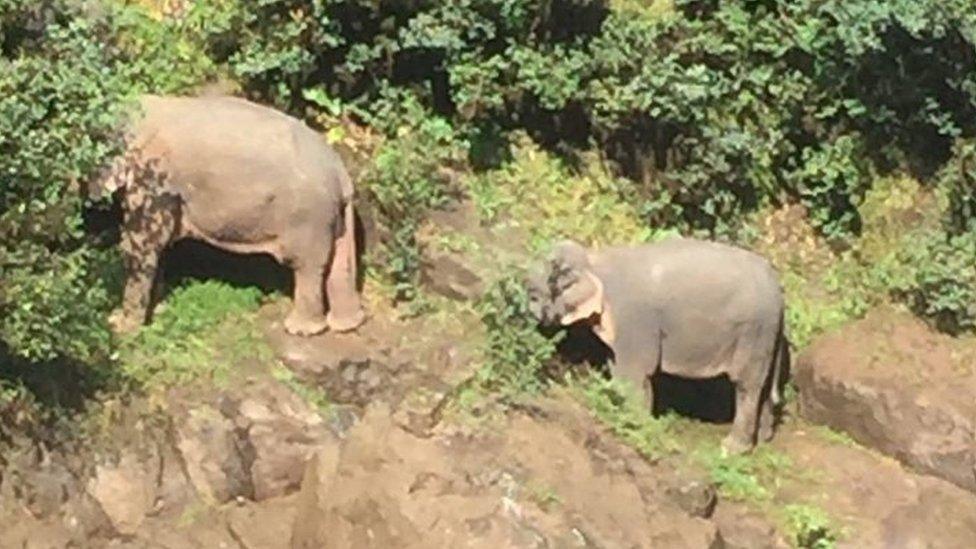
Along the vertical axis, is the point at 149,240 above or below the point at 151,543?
above

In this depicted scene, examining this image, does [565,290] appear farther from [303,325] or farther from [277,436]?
[277,436]

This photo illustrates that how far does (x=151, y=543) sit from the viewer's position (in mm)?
7629

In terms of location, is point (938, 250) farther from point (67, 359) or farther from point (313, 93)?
point (67, 359)

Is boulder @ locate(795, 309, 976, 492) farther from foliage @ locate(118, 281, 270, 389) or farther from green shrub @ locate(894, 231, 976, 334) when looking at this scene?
foliage @ locate(118, 281, 270, 389)

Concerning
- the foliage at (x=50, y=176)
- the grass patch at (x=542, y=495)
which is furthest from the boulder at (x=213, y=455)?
the grass patch at (x=542, y=495)

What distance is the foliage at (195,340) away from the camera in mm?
8156

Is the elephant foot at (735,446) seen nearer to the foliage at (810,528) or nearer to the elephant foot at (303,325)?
the foliage at (810,528)

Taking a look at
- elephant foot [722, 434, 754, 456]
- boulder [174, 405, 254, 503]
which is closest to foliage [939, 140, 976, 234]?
elephant foot [722, 434, 754, 456]

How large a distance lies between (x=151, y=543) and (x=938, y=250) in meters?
4.12

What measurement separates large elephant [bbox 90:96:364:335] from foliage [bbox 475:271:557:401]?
2.23 ft

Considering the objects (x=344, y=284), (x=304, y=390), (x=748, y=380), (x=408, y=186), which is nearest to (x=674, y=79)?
(x=408, y=186)

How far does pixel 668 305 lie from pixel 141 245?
7.49 feet

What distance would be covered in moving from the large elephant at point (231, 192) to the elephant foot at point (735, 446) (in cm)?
178

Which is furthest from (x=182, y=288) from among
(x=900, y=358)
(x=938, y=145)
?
(x=938, y=145)
